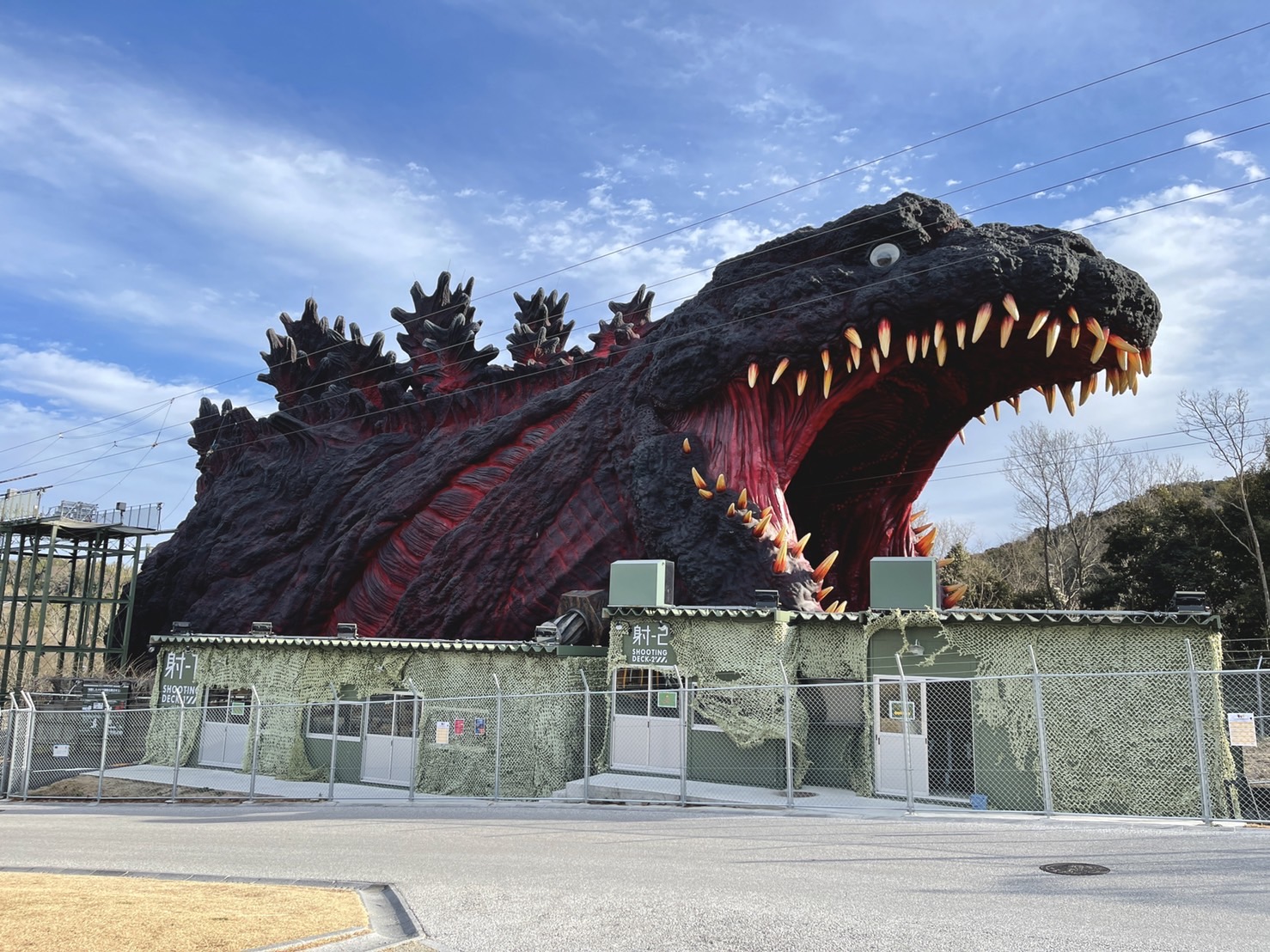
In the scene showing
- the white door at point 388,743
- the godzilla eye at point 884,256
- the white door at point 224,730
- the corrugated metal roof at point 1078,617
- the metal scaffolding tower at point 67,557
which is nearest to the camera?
the corrugated metal roof at point 1078,617

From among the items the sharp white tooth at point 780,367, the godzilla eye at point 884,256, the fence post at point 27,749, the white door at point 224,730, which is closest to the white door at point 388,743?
the white door at point 224,730

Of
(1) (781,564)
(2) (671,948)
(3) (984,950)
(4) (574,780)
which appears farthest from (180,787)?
(3) (984,950)

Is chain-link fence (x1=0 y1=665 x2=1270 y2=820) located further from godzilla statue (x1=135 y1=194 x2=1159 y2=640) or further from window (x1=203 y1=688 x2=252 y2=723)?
godzilla statue (x1=135 y1=194 x2=1159 y2=640)

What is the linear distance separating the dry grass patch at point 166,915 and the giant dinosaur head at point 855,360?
8.42 meters

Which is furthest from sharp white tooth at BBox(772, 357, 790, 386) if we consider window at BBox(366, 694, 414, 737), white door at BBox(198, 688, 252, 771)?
white door at BBox(198, 688, 252, 771)

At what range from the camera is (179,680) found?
64.2 ft

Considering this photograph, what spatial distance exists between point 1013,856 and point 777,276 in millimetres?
9607

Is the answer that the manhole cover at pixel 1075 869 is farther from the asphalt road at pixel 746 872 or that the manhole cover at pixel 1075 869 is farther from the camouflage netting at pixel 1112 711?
the camouflage netting at pixel 1112 711

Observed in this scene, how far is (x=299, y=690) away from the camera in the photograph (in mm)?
17422

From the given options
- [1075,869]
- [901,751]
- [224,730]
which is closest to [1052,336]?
[901,751]

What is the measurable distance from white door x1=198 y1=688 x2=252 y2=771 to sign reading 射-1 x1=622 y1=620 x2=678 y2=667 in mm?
7868

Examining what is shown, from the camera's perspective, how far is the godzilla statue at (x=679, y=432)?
1391 centimetres

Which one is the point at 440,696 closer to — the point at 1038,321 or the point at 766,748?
the point at 766,748

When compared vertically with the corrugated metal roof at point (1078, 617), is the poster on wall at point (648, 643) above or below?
below
